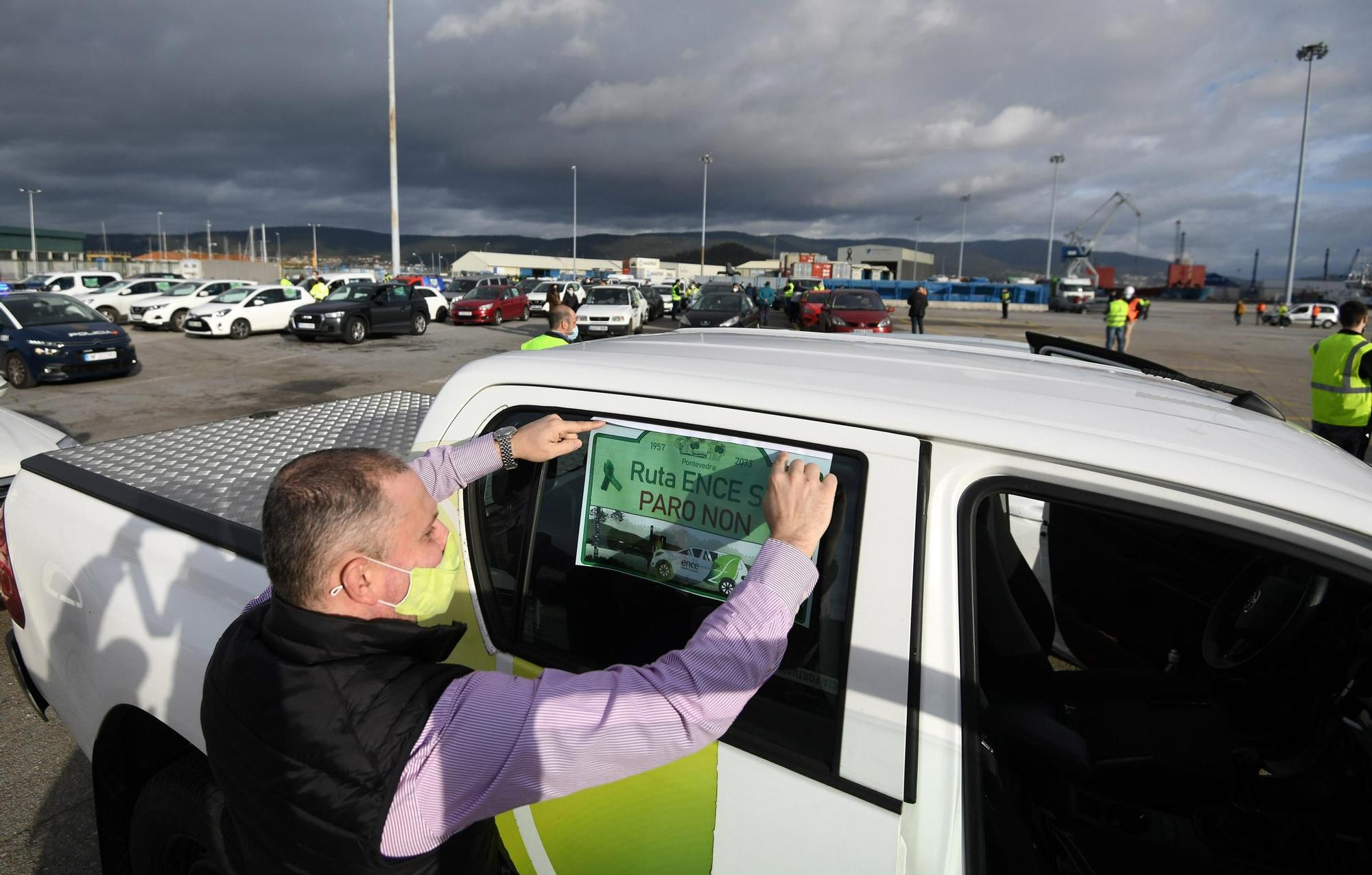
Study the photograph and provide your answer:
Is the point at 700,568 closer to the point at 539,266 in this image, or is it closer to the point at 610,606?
the point at 610,606

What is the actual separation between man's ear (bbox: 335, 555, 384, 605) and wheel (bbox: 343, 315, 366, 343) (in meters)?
21.6

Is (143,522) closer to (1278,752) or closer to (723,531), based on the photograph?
(723,531)

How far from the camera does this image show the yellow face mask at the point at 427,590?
1339mm

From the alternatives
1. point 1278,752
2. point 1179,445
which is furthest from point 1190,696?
point 1179,445

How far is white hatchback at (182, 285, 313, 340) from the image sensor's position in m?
21.0

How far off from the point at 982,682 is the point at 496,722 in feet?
3.45

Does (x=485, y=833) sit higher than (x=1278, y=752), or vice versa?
(x=485, y=833)

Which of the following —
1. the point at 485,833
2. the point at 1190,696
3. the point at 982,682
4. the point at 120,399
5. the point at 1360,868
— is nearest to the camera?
the point at 485,833

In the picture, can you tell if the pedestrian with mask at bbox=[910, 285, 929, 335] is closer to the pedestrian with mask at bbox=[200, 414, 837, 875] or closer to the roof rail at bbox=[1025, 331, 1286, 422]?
the roof rail at bbox=[1025, 331, 1286, 422]

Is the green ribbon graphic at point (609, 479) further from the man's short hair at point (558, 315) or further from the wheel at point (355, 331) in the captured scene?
the wheel at point (355, 331)

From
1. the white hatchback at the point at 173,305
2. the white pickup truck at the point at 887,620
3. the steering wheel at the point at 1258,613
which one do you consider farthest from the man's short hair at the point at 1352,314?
the white hatchback at the point at 173,305

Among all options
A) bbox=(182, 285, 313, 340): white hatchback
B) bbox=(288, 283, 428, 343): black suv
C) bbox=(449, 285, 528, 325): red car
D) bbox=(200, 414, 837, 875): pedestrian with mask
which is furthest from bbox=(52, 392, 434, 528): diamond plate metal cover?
bbox=(449, 285, 528, 325): red car

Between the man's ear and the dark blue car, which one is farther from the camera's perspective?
the dark blue car

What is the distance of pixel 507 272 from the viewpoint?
110 m
